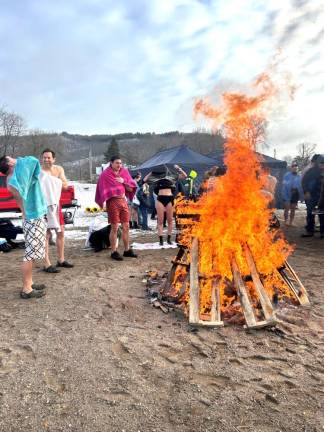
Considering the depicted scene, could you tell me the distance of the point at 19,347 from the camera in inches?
124

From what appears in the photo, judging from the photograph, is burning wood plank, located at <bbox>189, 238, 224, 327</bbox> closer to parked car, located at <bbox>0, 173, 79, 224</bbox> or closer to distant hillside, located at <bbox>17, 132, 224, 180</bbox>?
distant hillside, located at <bbox>17, 132, 224, 180</bbox>

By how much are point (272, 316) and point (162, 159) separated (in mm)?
14313

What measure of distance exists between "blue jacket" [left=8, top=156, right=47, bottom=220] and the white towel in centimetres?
122

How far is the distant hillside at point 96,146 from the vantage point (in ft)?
160

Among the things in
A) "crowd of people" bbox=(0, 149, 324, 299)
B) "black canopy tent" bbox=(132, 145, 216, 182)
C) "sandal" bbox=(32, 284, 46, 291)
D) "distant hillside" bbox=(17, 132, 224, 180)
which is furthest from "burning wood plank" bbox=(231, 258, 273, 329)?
"black canopy tent" bbox=(132, 145, 216, 182)

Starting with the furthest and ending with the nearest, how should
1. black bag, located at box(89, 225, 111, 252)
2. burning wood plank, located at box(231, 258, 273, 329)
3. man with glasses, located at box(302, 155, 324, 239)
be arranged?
1. man with glasses, located at box(302, 155, 324, 239)
2. black bag, located at box(89, 225, 111, 252)
3. burning wood plank, located at box(231, 258, 273, 329)

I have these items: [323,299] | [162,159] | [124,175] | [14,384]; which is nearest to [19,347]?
[14,384]

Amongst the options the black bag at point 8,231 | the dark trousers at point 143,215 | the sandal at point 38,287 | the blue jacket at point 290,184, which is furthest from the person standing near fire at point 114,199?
the blue jacket at point 290,184

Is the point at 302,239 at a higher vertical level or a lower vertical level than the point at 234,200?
lower

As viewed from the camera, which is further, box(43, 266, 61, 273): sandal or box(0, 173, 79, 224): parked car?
box(0, 173, 79, 224): parked car

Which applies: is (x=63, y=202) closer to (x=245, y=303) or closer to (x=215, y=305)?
(x=215, y=305)

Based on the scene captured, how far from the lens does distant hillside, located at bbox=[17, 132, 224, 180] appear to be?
160ft

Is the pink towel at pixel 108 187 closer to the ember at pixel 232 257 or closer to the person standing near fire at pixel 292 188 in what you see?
the ember at pixel 232 257

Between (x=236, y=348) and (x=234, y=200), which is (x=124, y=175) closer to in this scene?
(x=234, y=200)
